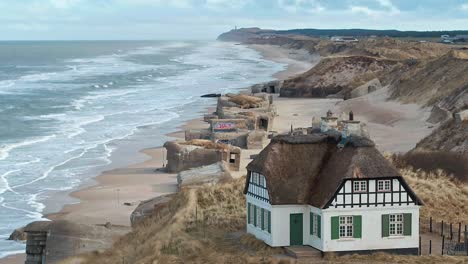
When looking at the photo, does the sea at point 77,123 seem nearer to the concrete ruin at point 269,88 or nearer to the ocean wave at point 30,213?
the ocean wave at point 30,213

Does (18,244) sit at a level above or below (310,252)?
below

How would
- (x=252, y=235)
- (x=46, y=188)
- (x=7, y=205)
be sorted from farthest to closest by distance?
(x=46, y=188), (x=7, y=205), (x=252, y=235)

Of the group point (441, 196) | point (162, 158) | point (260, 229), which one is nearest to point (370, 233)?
point (260, 229)

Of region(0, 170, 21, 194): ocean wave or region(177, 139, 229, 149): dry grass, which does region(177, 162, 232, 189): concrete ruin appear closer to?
region(177, 139, 229, 149): dry grass

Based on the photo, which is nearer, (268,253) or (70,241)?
(268,253)

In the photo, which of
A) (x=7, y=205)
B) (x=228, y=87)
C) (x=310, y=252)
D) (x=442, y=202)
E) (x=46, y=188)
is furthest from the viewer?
(x=228, y=87)

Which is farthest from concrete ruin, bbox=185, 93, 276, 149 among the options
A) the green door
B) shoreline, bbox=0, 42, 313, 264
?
the green door

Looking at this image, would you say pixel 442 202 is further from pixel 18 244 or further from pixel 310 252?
pixel 18 244

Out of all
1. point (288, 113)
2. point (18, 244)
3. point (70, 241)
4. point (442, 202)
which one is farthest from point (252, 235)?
point (288, 113)
